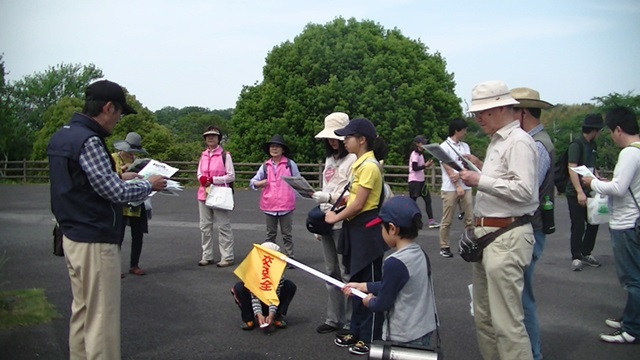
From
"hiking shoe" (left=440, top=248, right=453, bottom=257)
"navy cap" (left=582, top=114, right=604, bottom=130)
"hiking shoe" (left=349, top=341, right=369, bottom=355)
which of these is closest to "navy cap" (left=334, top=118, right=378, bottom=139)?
"hiking shoe" (left=349, top=341, right=369, bottom=355)

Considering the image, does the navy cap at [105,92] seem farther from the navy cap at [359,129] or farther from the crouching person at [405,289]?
the crouching person at [405,289]

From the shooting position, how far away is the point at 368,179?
4543 millimetres

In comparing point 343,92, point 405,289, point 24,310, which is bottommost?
point 24,310

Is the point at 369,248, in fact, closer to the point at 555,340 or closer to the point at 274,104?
the point at 555,340

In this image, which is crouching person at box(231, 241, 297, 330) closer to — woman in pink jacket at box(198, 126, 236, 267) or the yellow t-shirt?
the yellow t-shirt

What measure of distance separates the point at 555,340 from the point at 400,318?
235 centimetres

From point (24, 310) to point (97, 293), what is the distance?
241 centimetres

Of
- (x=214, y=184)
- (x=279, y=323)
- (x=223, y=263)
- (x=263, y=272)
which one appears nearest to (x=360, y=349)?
(x=279, y=323)

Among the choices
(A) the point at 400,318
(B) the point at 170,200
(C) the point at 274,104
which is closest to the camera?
(A) the point at 400,318

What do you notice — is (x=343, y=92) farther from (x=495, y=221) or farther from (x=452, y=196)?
(x=495, y=221)

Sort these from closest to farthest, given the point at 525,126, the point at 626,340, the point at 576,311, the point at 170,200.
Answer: the point at 525,126 < the point at 626,340 < the point at 576,311 < the point at 170,200

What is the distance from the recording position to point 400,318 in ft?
11.3

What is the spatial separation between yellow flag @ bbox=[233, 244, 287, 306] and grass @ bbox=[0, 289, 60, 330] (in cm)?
233

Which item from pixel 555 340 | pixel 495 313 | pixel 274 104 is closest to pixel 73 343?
pixel 495 313
